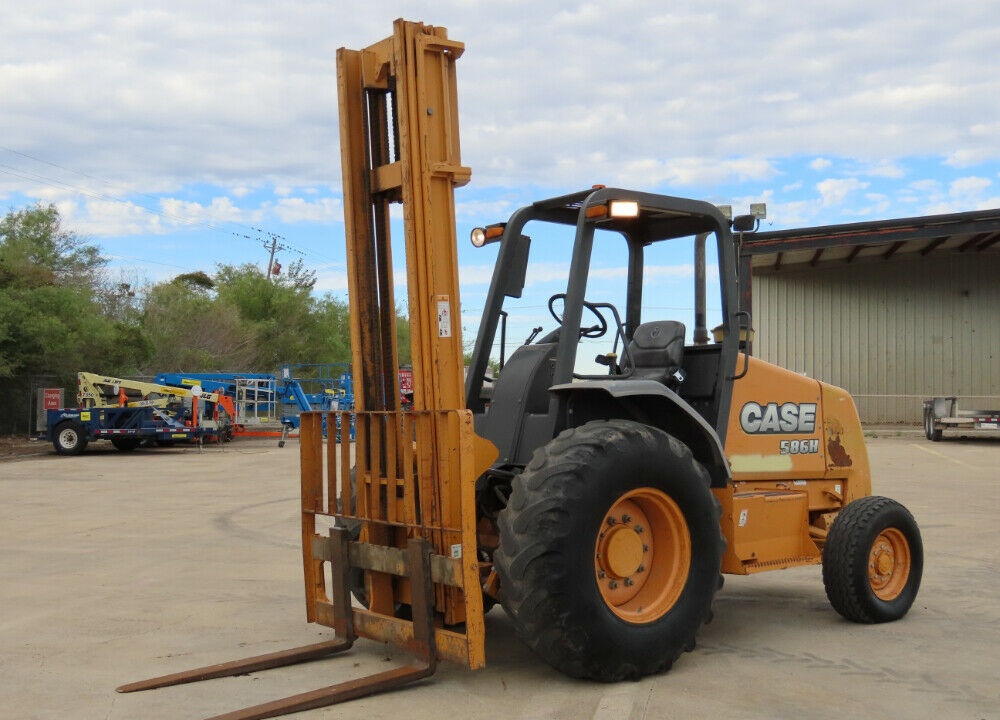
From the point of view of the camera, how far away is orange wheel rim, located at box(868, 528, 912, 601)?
6.66 meters

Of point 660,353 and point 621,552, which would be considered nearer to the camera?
point 621,552

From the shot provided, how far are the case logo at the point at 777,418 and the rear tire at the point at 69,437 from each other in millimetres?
20666

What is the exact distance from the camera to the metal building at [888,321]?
3150 centimetres

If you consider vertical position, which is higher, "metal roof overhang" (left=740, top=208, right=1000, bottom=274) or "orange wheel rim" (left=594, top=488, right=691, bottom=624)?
"metal roof overhang" (left=740, top=208, right=1000, bottom=274)

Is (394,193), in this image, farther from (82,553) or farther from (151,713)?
(82,553)

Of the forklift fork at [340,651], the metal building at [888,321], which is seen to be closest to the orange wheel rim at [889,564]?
the forklift fork at [340,651]

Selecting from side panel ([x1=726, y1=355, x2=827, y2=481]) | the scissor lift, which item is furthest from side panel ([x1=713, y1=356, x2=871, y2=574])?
the scissor lift

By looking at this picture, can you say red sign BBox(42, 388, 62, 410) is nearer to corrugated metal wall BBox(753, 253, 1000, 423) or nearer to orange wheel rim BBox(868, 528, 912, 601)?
corrugated metal wall BBox(753, 253, 1000, 423)

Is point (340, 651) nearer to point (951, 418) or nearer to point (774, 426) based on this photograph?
point (774, 426)

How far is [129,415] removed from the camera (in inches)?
960

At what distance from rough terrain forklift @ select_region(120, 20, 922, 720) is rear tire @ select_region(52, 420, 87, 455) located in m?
19.9

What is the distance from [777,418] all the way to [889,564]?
121 cm

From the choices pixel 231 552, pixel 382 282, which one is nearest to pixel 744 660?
pixel 382 282

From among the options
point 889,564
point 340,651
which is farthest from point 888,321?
point 340,651
